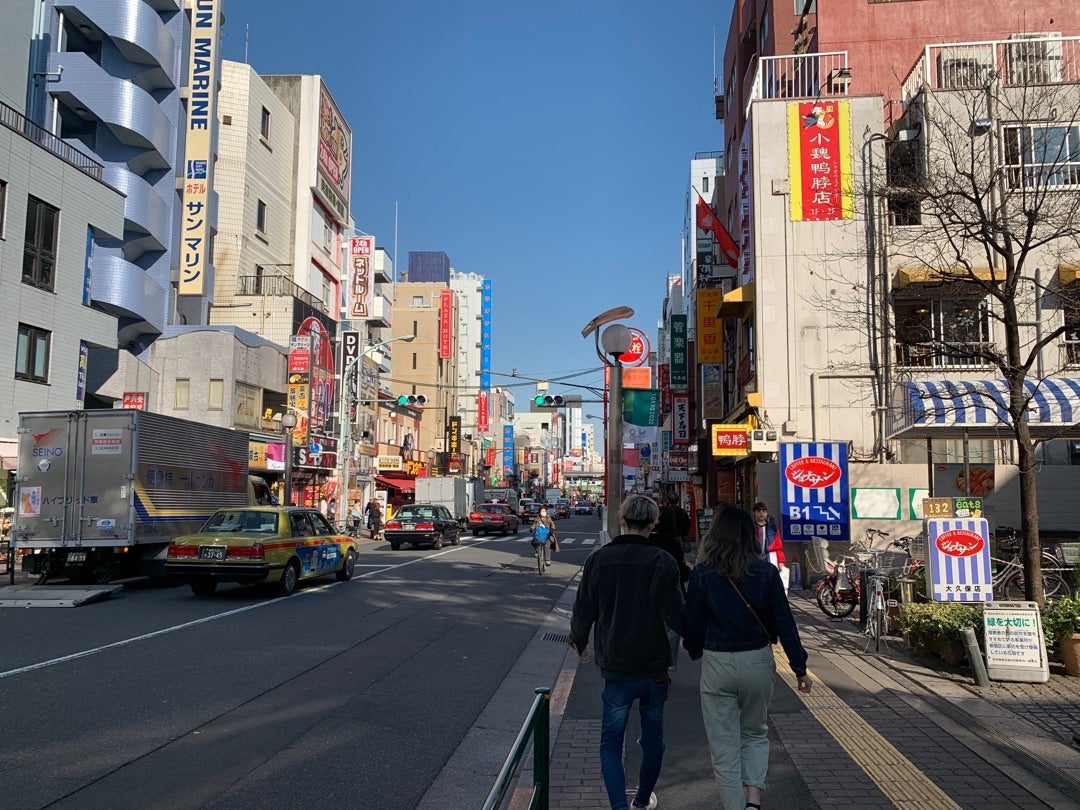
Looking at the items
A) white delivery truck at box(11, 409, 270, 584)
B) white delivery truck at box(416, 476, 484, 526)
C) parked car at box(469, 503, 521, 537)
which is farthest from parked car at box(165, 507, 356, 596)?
white delivery truck at box(416, 476, 484, 526)

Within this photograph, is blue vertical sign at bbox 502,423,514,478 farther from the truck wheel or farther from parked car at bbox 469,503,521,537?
the truck wheel

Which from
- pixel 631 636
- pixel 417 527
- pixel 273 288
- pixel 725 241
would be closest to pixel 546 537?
pixel 417 527

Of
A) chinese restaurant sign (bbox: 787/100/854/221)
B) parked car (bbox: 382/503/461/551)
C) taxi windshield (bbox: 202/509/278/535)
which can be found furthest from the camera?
parked car (bbox: 382/503/461/551)

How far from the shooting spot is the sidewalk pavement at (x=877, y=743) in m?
5.35

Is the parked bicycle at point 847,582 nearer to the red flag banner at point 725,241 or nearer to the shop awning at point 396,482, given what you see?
→ the red flag banner at point 725,241

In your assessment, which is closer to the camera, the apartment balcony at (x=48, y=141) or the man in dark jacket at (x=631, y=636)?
the man in dark jacket at (x=631, y=636)

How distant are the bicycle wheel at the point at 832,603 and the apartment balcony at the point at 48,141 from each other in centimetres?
2203

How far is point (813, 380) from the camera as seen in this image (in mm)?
20891

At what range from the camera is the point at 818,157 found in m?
21.5

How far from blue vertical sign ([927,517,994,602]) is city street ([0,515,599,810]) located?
4.66 meters

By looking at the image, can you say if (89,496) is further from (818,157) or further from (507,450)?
(507,450)

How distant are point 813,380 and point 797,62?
933 centimetres

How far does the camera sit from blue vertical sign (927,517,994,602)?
10344 mm

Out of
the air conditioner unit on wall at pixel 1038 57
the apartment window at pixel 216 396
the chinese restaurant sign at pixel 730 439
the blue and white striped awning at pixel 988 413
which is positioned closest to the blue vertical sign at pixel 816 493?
the blue and white striped awning at pixel 988 413
